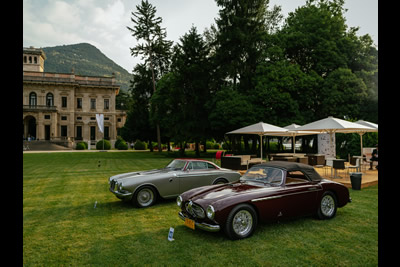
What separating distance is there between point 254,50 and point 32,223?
87.3ft

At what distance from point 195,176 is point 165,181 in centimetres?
98

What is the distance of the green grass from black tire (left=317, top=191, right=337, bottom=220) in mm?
151

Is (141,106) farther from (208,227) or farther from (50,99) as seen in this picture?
(208,227)

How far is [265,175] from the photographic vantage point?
245 inches

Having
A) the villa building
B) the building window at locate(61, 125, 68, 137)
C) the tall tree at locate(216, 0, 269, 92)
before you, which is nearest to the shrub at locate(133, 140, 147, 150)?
the villa building

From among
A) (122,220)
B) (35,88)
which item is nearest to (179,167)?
(122,220)

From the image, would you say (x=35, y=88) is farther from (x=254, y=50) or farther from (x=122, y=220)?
(x=122, y=220)

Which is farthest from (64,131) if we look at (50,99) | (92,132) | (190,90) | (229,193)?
(229,193)

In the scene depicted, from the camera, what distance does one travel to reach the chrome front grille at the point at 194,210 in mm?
5188

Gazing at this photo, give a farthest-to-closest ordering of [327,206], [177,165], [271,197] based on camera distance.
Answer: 1. [177,165]
2. [327,206]
3. [271,197]

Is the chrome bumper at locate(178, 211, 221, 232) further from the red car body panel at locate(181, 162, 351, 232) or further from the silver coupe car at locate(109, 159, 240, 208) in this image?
the silver coupe car at locate(109, 159, 240, 208)

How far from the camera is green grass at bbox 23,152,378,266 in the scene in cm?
440

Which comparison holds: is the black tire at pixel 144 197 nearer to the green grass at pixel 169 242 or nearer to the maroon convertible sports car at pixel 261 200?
the green grass at pixel 169 242

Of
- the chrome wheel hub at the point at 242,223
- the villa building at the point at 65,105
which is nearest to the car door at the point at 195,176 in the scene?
the chrome wheel hub at the point at 242,223
